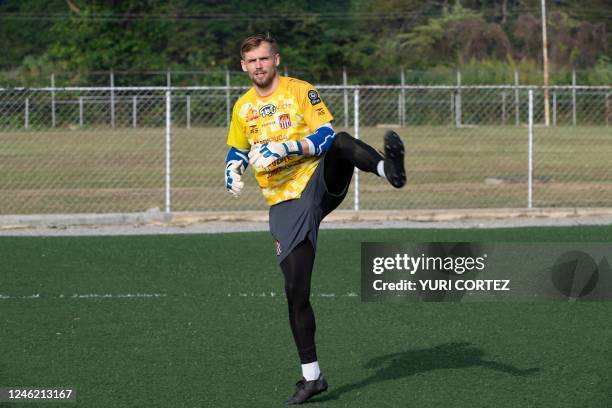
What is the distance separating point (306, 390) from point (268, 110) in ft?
5.24

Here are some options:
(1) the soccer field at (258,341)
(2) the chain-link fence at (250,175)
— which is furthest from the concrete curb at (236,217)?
(1) the soccer field at (258,341)

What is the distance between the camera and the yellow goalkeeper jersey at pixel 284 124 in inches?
265

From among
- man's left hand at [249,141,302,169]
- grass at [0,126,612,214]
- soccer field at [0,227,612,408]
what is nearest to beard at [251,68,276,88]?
man's left hand at [249,141,302,169]

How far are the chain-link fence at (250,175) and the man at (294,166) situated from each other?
27.8ft

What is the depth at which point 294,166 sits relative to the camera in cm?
680

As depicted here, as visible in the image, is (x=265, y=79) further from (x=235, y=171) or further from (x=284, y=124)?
(x=235, y=171)

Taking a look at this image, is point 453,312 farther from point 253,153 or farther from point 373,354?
Result: point 253,153

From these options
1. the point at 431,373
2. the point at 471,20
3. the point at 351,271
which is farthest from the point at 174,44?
the point at 431,373

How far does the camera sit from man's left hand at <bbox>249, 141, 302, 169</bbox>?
254 inches

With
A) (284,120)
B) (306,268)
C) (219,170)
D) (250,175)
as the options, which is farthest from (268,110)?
(219,170)

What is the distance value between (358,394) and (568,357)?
1.73 metres

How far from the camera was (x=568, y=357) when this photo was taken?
26.5 ft

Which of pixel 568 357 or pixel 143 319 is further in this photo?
pixel 143 319

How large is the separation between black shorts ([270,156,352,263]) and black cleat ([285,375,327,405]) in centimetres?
72
